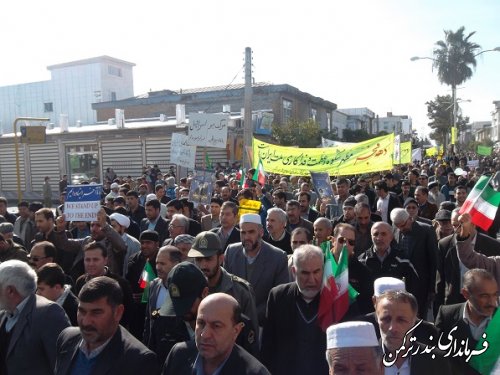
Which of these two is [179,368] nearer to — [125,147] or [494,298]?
[494,298]

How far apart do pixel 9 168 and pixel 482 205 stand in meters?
36.6

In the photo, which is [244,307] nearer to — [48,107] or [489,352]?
[489,352]

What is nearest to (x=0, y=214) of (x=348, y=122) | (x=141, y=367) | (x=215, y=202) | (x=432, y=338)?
(x=215, y=202)

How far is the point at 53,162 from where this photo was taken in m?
34.3

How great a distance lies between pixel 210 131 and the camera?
1320cm

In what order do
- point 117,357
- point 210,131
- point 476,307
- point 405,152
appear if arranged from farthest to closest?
1. point 405,152
2. point 210,131
3. point 476,307
4. point 117,357

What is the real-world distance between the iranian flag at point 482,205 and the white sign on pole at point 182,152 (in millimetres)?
8588

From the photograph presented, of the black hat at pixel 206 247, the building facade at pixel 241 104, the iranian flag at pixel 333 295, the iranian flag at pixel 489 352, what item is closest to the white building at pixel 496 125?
the building facade at pixel 241 104

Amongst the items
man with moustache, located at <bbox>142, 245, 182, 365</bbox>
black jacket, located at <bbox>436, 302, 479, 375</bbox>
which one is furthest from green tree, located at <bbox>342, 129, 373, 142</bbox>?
black jacket, located at <bbox>436, 302, 479, 375</bbox>

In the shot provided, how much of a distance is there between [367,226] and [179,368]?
4.31 metres

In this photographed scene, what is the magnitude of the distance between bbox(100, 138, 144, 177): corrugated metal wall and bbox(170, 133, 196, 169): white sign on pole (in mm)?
19073

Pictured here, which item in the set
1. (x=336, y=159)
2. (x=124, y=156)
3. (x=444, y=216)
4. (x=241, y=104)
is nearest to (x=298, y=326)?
(x=444, y=216)

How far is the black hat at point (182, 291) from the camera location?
120 inches

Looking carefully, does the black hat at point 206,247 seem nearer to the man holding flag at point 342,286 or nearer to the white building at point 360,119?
the man holding flag at point 342,286
